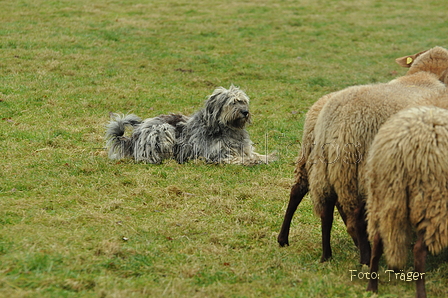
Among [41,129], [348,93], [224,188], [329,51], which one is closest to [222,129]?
[224,188]

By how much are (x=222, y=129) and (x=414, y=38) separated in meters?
13.9

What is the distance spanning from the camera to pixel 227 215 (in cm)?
704

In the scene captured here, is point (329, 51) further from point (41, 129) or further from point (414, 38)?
point (41, 129)

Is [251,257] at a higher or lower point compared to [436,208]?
lower

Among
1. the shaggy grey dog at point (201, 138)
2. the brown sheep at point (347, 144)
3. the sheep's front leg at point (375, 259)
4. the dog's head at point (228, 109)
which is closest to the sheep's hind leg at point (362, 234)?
the brown sheep at point (347, 144)

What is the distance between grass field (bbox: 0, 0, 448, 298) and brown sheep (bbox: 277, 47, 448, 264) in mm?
514

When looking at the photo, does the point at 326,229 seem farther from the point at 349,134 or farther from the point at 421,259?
the point at 421,259

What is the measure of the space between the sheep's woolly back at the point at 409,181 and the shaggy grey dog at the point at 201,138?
191 inches

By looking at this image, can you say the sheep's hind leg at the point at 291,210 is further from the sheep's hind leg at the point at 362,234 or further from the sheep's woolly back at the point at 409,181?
the sheep's woolly back at the point at 409,181

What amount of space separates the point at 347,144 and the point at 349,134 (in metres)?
0.11

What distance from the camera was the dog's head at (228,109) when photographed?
32.1 ft

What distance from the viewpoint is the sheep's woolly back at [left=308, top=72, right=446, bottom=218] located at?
17.6ft

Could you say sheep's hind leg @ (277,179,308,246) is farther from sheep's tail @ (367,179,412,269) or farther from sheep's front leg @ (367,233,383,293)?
sheep's tail @ (367,179,412,269)

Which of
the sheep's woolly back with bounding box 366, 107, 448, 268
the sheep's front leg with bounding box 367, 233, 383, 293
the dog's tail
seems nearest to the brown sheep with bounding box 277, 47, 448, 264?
the sheep's woolly back with bounding box 366, 107, 448, 268
